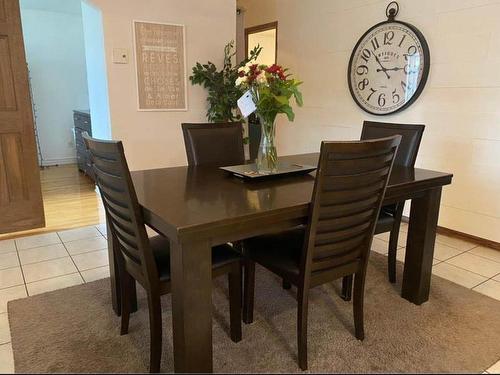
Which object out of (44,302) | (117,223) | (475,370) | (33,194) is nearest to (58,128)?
(33,194)

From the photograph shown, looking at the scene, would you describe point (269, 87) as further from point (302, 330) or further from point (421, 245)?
point (421, 245)

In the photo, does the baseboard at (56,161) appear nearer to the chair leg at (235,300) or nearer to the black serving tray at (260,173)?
the black serving tray at (260,173)

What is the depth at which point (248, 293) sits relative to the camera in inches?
76.9

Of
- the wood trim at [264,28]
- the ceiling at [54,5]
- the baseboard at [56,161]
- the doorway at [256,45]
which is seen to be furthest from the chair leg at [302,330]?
the baseboard at [56,161]

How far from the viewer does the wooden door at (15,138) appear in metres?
2.85

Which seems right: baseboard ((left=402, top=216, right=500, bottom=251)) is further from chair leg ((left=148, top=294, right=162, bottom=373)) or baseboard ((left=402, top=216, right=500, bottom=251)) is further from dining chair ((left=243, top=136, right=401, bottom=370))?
chair leg ((left=148, top=294, right=162, bottom=373))

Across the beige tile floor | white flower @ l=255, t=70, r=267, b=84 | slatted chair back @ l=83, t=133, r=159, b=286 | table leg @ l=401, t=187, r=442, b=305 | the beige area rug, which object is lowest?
the beige tile floor

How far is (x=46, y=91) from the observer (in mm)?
5855

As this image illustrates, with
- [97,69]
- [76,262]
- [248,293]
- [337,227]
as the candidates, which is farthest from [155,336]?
[97,69]

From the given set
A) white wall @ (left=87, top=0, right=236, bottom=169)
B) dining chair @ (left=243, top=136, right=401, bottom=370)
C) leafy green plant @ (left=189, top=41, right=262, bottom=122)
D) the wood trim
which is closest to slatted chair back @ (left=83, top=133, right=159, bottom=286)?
dining chair @ (left=243, top=136, right=401, bottom=370)

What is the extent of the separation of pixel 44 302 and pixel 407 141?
7.88 feet

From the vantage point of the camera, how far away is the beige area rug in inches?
65.7

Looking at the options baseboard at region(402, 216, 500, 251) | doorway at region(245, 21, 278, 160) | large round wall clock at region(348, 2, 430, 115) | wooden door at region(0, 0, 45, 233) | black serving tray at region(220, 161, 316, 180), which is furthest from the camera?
doorway at region(245, 21, 278, 160)

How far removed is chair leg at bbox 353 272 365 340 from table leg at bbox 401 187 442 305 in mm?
535
